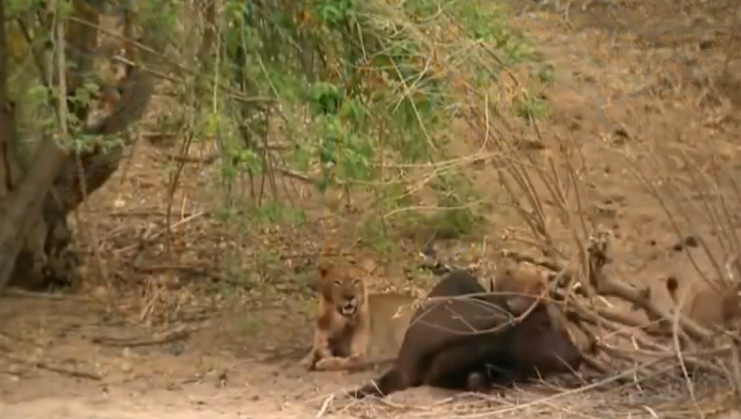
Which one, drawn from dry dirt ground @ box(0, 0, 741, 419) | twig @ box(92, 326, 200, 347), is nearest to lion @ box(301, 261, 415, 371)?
dry dirt ground @ box(0, 0, 741, 419)

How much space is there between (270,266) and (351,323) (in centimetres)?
164

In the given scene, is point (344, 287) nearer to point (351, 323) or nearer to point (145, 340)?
point (351, 323)

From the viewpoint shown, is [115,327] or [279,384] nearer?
[279,384]

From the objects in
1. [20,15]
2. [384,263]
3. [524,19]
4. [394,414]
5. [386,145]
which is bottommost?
[394,414]

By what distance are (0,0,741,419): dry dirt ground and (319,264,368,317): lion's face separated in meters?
0.39

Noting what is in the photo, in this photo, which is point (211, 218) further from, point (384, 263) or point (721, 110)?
point (721, 110)

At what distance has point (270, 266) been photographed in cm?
877

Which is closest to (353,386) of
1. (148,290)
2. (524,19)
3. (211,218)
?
(148,290)

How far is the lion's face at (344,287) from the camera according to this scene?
23.8 feet

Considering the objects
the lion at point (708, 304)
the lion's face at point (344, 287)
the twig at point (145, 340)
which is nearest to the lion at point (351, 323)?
the lion's face at point (344, 287)

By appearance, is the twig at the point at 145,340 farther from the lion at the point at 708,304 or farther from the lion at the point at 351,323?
the lion at the point at 708,304

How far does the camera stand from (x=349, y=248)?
311 inches

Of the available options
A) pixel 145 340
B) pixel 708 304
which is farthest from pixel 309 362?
pixel 708 304

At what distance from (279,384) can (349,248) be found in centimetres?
131
